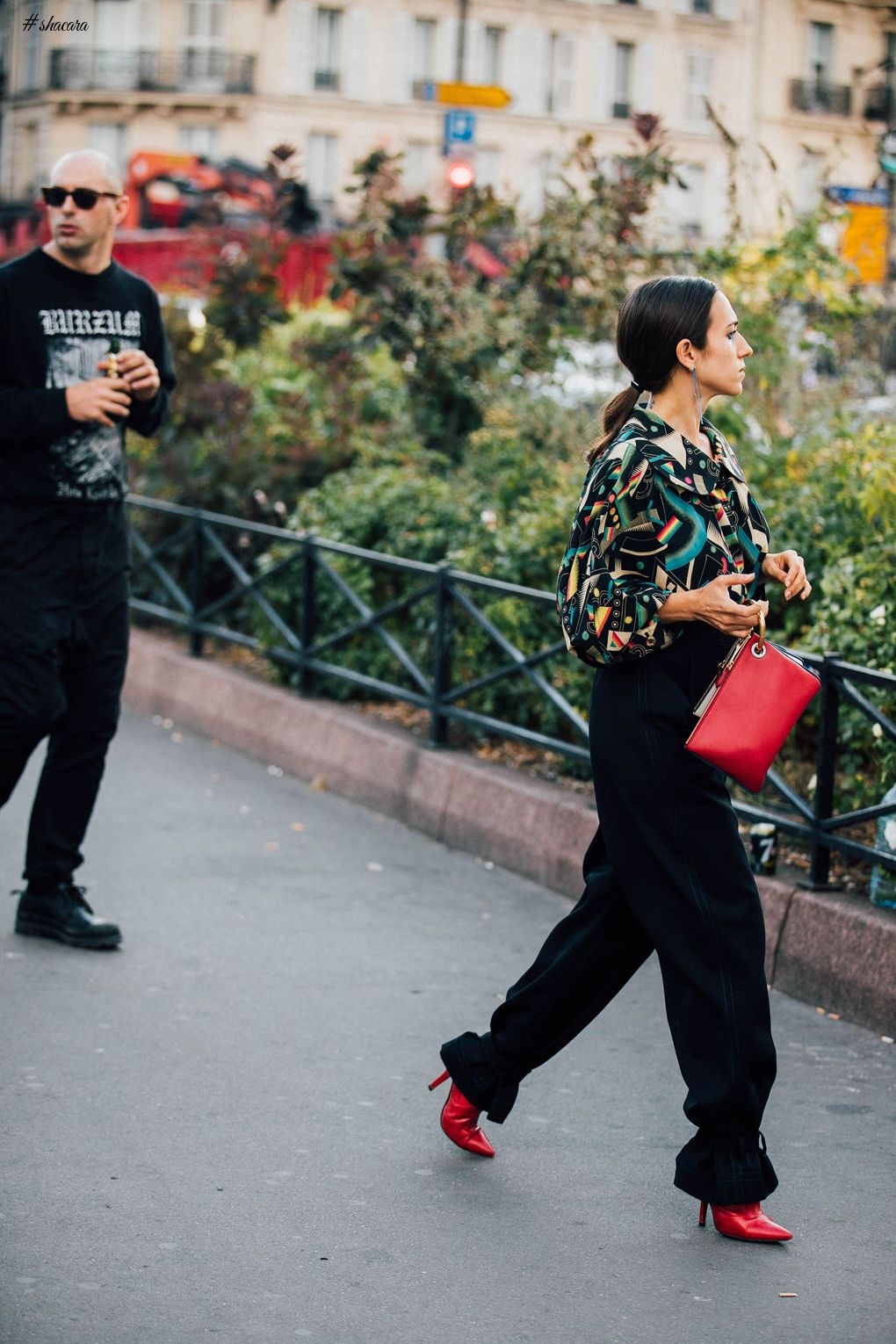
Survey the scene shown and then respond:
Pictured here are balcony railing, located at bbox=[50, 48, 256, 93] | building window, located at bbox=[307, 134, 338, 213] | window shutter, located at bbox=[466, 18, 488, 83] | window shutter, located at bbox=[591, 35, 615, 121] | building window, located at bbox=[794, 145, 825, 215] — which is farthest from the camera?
window shutter, located at bbox=[591, 35, 615, 121]

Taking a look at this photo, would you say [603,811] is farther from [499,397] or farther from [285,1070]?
[499,397]

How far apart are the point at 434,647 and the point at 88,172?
2.65 meters

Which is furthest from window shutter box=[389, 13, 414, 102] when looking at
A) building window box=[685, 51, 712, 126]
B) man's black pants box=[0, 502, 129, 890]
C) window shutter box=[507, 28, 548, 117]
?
man's black pants box=[0, 502, 129, 890]

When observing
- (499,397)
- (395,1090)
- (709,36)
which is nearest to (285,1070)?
(395,1090)

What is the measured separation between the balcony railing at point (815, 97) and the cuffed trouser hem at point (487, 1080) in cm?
5353

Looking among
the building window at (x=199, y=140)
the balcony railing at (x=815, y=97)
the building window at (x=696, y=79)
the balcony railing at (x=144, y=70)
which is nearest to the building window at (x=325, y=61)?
the balcony railing at (x=144, y=70)

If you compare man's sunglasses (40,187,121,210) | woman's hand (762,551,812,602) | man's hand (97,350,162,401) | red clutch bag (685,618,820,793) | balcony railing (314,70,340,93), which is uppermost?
balcony railing (314,70,340,93)

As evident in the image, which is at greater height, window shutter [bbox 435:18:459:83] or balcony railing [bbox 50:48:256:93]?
window shutter [bbox 435:18:459:83]

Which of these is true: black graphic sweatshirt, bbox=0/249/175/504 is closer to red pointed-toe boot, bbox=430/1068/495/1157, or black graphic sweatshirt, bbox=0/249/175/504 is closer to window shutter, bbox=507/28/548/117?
red pointed-toe boot, bbox=430/1068/495/1157

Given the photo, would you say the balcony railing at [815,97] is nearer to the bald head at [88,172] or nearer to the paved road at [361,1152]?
the paved road at [361,1152]

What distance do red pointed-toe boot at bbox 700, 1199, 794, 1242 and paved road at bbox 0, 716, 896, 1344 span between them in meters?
0.03

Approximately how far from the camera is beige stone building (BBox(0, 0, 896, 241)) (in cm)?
5166

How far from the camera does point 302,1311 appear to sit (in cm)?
347

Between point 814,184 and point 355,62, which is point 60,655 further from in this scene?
point 355,62
